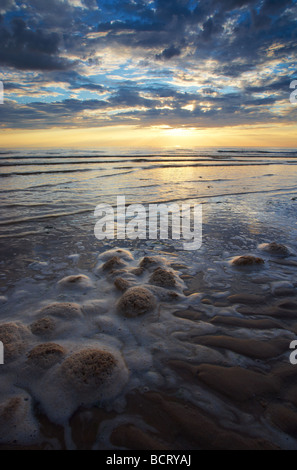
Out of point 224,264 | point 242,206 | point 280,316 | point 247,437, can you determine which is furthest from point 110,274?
point 242,206

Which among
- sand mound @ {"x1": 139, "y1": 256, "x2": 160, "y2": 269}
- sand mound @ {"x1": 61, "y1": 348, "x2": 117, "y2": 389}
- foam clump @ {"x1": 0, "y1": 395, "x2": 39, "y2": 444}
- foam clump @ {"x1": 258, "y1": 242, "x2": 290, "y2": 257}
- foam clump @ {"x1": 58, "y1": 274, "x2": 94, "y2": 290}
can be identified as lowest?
foam clump @ {"x1": 0, "y1": 395, "x2": 39, "y2": 444}

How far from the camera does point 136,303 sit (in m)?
2.92

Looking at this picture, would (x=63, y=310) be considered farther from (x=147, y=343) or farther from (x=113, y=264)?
(x=113, y=264)

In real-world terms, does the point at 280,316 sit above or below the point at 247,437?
above

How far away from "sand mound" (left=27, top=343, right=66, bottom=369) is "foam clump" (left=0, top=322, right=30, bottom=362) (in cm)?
15

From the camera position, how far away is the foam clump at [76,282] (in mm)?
3404

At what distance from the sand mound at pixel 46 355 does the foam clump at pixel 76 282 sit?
1.14 m

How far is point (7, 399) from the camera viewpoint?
1851 millimetres

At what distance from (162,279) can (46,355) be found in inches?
68.0

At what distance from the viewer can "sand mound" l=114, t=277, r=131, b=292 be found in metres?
3.35

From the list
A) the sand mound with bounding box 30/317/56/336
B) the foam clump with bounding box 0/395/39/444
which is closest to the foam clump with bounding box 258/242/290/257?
the sand mound with bounding box 30/317/56/336

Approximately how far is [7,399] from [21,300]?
1.43 m

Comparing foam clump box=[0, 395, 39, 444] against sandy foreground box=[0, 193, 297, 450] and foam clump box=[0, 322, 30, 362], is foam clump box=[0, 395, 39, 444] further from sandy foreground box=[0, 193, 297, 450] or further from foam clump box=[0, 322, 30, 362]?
foam clump box=[0, 322, 30, 362]
